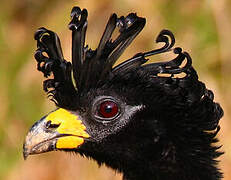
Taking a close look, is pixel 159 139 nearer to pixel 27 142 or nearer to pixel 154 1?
pixel 27 142

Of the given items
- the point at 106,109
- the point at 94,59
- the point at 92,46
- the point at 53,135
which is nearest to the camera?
the point at 53,135

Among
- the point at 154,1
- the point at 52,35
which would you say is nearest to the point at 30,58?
the point at 154,1

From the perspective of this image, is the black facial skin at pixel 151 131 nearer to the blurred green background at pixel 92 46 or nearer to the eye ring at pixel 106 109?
the eye ring at pixel 106 109

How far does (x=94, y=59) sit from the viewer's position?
7.38 metres

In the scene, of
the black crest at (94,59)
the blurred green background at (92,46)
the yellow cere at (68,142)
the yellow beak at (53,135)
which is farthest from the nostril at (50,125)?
the blurred green background at (92,46)

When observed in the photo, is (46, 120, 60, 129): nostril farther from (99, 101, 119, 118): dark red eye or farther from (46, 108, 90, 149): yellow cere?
(99, 101, 119, 118): dark red eye

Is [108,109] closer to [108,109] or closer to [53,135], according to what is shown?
[108,109]

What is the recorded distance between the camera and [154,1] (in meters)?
13.0

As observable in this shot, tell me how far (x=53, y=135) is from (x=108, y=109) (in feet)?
2.07

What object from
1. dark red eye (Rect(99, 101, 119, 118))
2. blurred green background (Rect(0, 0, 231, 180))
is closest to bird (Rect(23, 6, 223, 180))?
dark red eye (Rect(99, 101, 119, 118))

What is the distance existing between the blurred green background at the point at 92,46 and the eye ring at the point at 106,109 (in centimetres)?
475

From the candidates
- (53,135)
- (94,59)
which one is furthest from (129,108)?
(53,135)

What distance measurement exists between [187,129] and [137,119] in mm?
504

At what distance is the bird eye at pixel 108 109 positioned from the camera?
7465 millimetres
